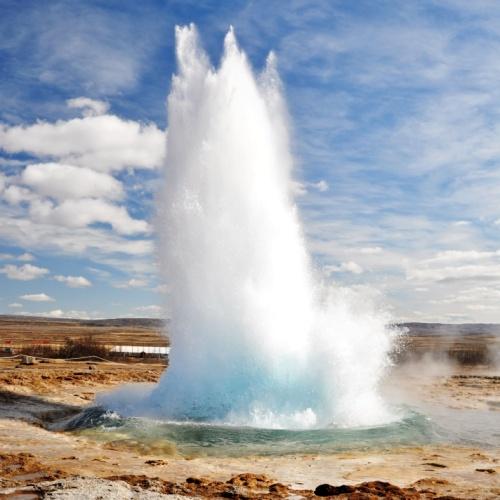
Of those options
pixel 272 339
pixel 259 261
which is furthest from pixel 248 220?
pixel 272 339

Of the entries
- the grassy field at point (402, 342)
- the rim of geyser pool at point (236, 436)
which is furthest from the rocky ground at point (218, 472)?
the grassy field at point (402, 342)

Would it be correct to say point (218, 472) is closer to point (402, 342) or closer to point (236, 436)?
point (236, 436)

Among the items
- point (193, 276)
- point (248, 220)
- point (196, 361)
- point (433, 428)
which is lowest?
point (433, 428)

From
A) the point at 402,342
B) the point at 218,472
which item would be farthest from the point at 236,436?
the point at 402,342

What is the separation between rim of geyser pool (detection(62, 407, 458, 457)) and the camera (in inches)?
404

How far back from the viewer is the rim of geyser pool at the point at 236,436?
10258 mm

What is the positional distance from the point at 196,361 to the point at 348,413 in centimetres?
406

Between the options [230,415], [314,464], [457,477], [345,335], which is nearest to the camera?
[457,477]

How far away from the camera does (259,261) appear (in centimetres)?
1448

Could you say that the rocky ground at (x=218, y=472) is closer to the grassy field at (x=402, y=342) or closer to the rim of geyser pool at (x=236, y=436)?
the rim of geyser pool at (x=236, y=436)

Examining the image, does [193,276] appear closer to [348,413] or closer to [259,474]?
[348,413]

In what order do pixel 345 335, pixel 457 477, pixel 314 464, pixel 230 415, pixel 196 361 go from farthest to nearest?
1. pixel 345 335
2. pixel 196 361
3. pixel 230 415
4. pixel 314 464
5. pixel 457 477

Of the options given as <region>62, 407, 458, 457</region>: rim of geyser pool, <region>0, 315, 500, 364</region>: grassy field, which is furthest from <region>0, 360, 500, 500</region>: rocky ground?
<region>0, 315, 500, 364</region>: grassy field

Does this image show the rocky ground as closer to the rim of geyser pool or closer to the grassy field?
the rim of geyser pool
